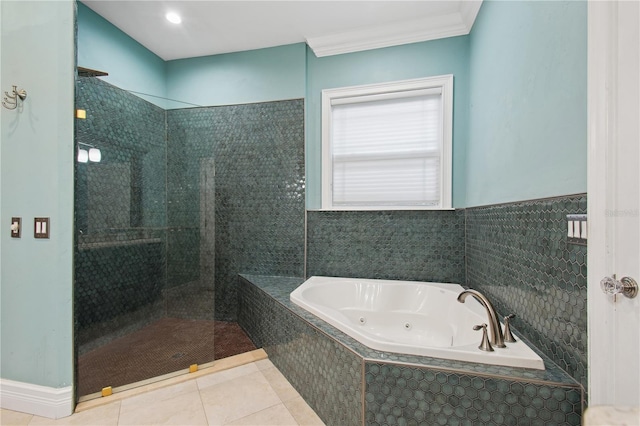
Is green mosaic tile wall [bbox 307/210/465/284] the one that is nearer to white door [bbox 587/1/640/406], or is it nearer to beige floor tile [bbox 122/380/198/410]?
beige floor tile [bbox 122/380/198/410]

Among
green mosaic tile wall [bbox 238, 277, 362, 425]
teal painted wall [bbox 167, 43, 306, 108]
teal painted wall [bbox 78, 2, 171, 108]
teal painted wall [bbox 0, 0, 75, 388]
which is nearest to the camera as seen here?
green mosaic tile wall [bbox 238, 277, 362, 425]

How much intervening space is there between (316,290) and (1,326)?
1959mm

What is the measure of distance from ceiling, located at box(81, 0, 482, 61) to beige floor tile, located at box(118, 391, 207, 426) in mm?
2841

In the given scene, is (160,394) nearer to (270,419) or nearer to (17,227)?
(270,419)

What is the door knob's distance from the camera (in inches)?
30.3

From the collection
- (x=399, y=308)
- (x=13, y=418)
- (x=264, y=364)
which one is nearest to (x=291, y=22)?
(x=399, y=308)

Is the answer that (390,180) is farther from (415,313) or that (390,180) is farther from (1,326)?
(1,326)

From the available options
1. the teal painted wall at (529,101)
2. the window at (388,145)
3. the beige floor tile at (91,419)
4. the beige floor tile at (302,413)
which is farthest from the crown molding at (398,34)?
the beige floor tile at (91,419)

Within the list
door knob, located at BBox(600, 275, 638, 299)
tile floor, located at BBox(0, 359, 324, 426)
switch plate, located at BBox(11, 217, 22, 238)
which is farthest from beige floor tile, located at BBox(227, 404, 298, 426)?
switch plate, located at BBox(11, 217, 22, 238)

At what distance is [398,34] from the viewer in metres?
2.46

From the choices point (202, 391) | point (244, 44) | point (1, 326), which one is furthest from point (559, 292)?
point (244, 44)

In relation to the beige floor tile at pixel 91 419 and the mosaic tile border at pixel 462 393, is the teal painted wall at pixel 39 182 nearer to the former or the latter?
the beige floor tile at pixel 91 419

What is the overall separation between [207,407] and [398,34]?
312cm

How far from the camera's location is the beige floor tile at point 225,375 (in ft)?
6.01
